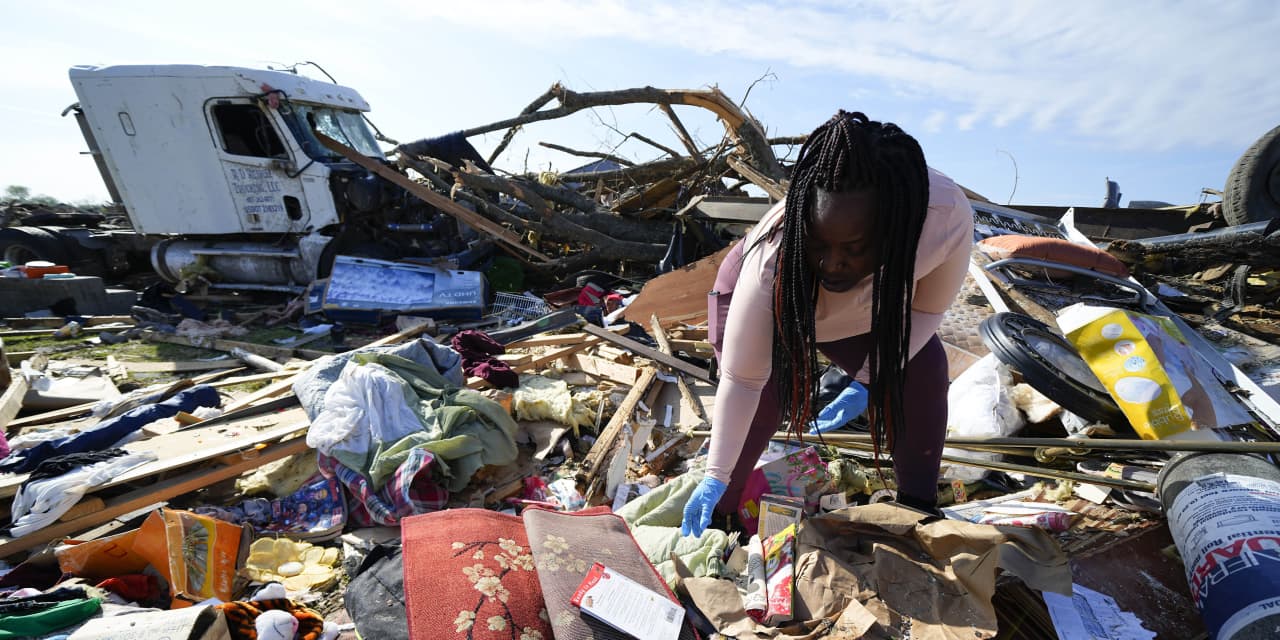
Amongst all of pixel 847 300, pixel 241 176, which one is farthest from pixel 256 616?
pixel 241 176

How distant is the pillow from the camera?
4.05 meters

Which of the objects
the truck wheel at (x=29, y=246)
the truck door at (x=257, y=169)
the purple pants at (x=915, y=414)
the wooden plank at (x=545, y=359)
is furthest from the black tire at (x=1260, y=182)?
the truck wheel at (x=29, y=246)

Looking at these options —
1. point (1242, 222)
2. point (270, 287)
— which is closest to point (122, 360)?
point (270, 287)

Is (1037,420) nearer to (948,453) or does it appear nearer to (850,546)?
(948,453)

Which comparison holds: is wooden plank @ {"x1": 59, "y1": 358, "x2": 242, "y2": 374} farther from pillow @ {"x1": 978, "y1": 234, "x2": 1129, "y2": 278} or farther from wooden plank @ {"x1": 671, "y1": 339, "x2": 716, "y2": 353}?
pillow @ {"x1": 978, "y1": 234, "x2": 1129, "y2": 278}

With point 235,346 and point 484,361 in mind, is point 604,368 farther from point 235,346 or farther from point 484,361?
point 235,346

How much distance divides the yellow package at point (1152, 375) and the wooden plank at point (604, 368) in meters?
2.64

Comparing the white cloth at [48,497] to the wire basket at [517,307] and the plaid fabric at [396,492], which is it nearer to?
the plaid fabric at [396,492]

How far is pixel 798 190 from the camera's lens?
4.95ft

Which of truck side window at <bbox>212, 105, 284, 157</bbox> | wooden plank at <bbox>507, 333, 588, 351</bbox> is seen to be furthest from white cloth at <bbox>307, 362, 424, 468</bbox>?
truck side window at <bbox>212, 105, 284, 157</bbox>

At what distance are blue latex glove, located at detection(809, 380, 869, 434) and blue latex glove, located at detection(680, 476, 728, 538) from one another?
1.00 metres

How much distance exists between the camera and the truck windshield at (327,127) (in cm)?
712

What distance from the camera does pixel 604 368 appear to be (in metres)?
4.31

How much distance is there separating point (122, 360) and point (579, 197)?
16.8ft
